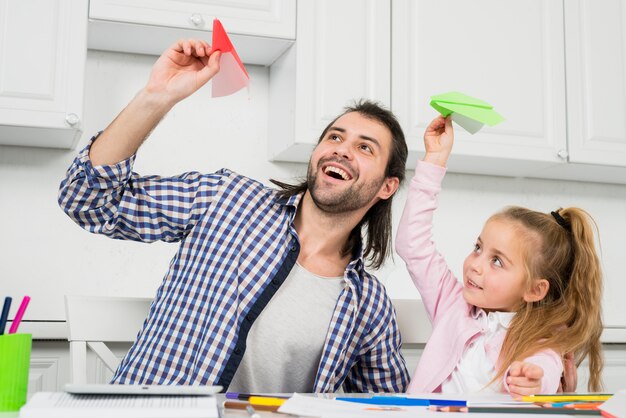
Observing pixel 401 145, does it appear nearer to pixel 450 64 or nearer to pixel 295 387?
pixel 450 64

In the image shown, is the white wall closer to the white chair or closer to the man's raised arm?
the white chair

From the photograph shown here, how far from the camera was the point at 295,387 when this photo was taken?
1537mm

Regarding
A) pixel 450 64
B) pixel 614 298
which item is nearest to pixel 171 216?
pixel 450 64

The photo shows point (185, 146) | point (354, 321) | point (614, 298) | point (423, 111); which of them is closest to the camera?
point (354, 321)

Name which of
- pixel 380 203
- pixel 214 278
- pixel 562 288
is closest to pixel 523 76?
pixel 380 203

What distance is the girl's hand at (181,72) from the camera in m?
1.37

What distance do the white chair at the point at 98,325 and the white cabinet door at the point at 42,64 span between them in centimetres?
63

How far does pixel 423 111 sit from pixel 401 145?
37 cm

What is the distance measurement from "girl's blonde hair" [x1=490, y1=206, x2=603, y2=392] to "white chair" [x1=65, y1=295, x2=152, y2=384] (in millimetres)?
759

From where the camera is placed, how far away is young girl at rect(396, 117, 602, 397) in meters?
1.36

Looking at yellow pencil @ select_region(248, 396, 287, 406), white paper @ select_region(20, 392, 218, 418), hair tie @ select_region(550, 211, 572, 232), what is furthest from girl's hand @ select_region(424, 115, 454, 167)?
white paper @ select_region(20, 392, 218, 418)

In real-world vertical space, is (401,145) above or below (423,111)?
below

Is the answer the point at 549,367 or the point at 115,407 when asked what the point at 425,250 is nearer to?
the point at 549,367

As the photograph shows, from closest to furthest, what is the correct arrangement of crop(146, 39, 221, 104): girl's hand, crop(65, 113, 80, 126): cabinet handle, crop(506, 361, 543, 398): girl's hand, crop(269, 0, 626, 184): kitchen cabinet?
1. crop(506, 361, 543, 398): girl's hand
2. crop(146, 39, 221, 104): girl's hand
3. crop(65, 113, 80, 126): cabinet handle
4. crop(269, 0, 626, 184): kitchen cabinet
